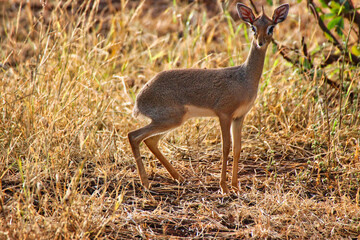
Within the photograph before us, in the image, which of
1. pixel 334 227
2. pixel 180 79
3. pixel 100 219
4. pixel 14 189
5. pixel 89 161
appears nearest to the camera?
pixel 100 219

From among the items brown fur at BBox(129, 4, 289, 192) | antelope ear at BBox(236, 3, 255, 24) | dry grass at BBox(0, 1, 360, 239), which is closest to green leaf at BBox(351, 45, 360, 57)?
dry grass at BBox(0, 1, 360, 239)

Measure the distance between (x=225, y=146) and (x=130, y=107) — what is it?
1824 millimetres

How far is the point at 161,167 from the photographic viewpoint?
4.81 meters

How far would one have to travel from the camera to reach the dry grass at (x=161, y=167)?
3418 millimetres

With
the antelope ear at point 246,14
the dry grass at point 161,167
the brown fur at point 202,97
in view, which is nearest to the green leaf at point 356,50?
the dry grass at point 161,167

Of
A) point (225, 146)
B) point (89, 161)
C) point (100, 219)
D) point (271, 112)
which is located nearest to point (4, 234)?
point (100, 219)

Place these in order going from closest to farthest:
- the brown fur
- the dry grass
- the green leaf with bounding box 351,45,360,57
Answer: the dry grass
the brown fur
the green leaf with bounding box 351,45,360,57

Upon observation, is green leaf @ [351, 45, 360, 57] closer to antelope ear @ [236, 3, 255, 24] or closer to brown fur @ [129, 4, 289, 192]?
brown fur @ [129, 4, 289, 192]

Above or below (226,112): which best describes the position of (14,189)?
below

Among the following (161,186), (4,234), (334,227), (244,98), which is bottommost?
(161,186)

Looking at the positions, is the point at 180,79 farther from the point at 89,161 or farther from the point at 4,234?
the point at 4,234

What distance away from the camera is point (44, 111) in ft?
14.8

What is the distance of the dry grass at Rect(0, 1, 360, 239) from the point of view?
342 cm

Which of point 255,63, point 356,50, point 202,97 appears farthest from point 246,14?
point 356,50
